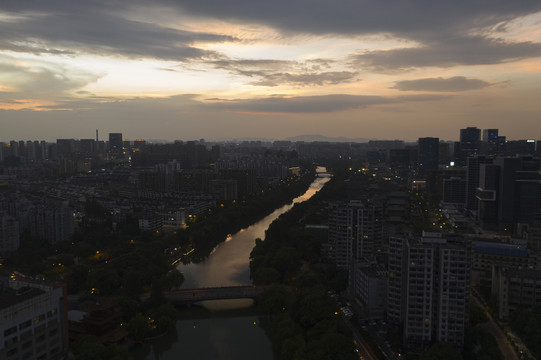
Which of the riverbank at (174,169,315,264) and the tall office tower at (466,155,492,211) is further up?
the tall office tower at (466,155,492,211)

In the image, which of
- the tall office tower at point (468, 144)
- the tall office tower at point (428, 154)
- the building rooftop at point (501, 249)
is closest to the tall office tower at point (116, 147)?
the tall office tower at point (428, 154)

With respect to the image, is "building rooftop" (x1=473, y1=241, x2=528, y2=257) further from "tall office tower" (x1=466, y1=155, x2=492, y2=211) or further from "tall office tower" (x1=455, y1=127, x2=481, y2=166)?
"tall office tower" (x1=455, y1=127, x2=481, y2=166)

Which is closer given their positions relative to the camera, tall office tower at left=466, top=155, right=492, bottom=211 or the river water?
the river water

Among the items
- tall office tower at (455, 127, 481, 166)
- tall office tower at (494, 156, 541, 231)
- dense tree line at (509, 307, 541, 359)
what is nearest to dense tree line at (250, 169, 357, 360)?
dense tree line at (509, 307, 541, 359)

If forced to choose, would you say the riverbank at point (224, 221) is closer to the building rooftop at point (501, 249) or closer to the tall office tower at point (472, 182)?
the building rooftop at point (501, 249)

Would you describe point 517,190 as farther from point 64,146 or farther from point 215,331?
point 64,146

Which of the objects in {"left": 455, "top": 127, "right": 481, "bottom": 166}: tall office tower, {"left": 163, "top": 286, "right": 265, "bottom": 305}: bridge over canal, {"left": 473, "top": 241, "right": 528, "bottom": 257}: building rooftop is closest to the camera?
{"left": 163, "top": 286, "right": 265, "bottom": 305}: bridge over canal
